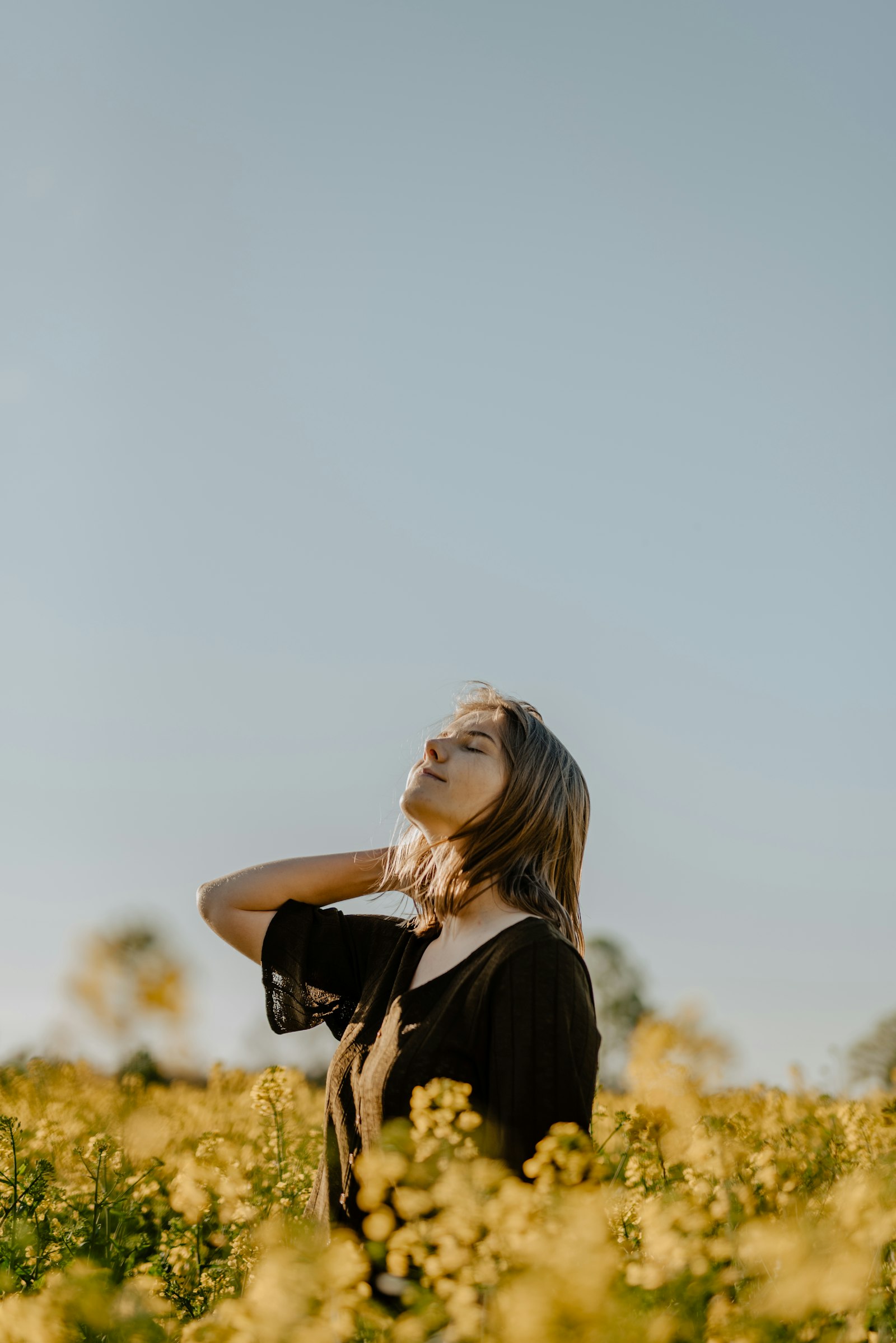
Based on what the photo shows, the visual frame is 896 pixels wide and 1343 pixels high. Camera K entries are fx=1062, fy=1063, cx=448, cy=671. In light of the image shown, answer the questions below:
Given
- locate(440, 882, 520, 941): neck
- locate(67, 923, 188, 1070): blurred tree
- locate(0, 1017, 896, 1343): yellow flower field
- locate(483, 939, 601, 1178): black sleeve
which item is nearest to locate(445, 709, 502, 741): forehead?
locate(440, 882, 520, 941): neck

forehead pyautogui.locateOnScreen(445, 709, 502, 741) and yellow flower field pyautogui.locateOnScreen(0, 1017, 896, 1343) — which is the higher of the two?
forehead pyautogui.locateOnScreen(445, 709, 502, 741)

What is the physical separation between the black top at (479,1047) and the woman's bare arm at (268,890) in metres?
0.18

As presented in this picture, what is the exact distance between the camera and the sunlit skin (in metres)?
2.65

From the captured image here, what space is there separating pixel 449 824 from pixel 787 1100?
→ 2.25 m

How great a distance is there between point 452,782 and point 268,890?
0.67 meters

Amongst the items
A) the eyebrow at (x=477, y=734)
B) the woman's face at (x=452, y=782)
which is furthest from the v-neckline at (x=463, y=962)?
the eyebrow at (x=477, y=734)

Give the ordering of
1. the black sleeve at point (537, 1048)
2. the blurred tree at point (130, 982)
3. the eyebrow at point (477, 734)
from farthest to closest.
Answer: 1. the blurred tree at point (130, 982)
2. the eyebrow at point (477, 734)
3. the black sleeve at point (537, 1048)

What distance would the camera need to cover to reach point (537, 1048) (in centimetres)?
215

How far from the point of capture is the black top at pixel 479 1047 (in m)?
2.11

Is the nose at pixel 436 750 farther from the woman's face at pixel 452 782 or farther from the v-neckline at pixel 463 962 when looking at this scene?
the v-neckline at pixel 463 962

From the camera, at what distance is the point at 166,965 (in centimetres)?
1512

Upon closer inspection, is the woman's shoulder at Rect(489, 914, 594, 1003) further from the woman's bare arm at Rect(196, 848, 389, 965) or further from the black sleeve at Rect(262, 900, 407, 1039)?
the woman's bare arm at Rect(196, 848, 389, 965)

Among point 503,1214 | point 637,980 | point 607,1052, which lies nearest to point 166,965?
point 607,1052

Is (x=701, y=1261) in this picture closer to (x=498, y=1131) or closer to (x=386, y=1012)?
(x=498, y=1131)
